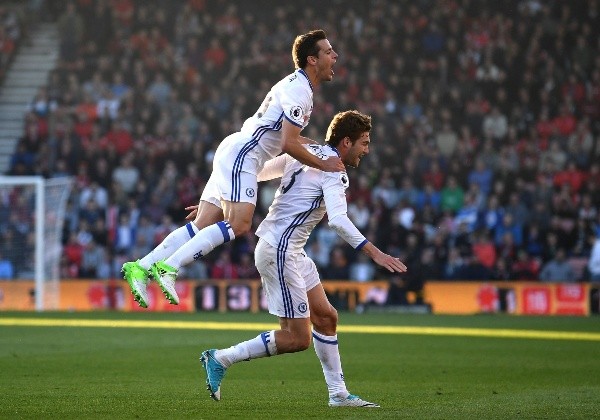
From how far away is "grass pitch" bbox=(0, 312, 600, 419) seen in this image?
8.41 metres

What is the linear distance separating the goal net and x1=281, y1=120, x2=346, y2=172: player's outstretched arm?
14422mm

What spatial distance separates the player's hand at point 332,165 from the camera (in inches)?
331

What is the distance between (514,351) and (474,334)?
2.60 m

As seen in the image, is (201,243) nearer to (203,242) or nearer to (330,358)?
(203,242)

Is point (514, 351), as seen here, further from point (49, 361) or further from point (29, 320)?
point (29, 320)

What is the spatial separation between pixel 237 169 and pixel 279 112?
0.55m

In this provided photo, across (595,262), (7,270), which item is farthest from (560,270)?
(7,270)

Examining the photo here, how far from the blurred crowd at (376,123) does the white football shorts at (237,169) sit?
42.4 ft

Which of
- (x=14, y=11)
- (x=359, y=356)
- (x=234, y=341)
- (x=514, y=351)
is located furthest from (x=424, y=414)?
(x=14, y=11)

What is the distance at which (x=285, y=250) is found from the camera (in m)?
8.49

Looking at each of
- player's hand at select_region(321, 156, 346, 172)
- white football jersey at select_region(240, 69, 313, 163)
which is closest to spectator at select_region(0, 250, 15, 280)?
white football jersey at select_region(240, 69, 313, 163)

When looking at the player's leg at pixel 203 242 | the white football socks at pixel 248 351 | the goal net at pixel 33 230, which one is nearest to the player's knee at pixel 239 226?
the player's leg at pixel 203 242

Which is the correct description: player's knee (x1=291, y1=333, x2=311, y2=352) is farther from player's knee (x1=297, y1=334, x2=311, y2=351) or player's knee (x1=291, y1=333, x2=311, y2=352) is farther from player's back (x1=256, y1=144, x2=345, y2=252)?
player's back (x1=256, y1=144, x2=345, y2=252)

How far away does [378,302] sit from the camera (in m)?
22.4
